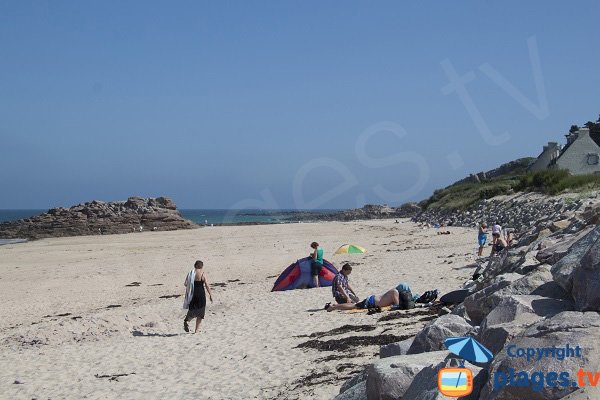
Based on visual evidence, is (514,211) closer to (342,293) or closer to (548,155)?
(342,293)

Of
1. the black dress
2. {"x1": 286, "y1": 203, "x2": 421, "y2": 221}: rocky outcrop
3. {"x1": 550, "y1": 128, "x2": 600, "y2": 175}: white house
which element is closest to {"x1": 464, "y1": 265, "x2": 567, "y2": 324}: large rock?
the black dress

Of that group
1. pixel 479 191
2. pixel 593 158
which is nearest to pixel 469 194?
pixel 479 191

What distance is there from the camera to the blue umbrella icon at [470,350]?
4371 mm

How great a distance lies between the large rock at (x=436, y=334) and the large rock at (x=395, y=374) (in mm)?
551

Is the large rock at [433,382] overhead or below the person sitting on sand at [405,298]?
overhead

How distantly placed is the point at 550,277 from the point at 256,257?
22097mm

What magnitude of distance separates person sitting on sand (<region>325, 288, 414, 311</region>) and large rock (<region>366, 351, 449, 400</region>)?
6277 mm

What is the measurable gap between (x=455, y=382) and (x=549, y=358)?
25.0 inches

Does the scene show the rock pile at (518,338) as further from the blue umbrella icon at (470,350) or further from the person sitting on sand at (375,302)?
the person sitting on sand at (375,302)

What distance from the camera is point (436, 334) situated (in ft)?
18.5

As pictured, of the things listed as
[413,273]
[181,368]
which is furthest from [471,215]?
[181,368]

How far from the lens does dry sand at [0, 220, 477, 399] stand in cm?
818

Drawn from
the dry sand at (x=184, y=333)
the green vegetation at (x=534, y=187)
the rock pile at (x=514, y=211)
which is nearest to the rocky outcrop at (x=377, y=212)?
the green vegetation at (x=534, y=187)

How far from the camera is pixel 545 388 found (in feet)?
11.9
